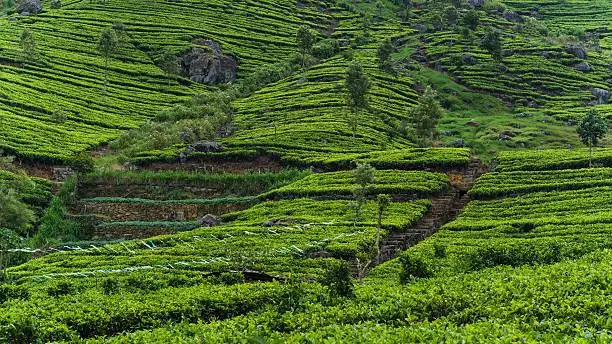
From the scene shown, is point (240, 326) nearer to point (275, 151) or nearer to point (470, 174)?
point (470, 174)

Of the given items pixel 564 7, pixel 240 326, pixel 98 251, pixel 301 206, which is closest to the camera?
pixel 240 326

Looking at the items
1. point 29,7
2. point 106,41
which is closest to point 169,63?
point 106,41

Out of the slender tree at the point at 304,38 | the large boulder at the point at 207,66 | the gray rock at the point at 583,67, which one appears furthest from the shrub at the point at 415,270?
the gray rock at the point at 583,67

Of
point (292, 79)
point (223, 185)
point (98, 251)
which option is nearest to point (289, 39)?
point (292, 79)

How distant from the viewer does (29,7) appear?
16062cm

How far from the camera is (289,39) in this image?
157375 millimetres

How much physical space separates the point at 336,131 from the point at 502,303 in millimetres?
68869

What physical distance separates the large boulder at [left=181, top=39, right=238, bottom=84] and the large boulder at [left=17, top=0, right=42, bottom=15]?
54400mm

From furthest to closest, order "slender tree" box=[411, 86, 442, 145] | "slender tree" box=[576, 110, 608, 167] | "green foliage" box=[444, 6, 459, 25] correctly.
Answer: "green foliage" box=[444, 6, 459, 25], "slender tree" box=[411, 86, 442, 145], "slender tree" box=[576, 110, 608, 167]

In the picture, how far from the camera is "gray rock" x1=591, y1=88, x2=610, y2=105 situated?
11283 cm

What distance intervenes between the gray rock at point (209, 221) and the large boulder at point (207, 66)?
3082 inches

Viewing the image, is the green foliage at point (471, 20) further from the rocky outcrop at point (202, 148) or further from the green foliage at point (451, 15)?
the rocky outcrop at point (202, 148)

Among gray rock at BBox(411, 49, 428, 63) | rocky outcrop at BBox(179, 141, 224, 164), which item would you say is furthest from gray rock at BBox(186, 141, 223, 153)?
gray rock at BBox(411, 49, 428, 63)

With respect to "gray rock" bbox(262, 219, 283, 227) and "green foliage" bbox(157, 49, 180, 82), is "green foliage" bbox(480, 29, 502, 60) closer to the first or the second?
"green foliage" bbox(157, 49, 180, 82)
